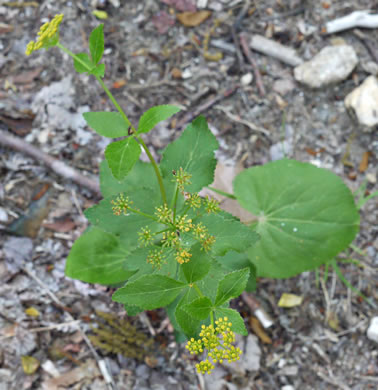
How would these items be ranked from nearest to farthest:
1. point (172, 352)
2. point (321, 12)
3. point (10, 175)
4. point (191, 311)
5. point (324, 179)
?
point (191, 311) → point (324, 179) → point (172, 352) → point (10, 175) → point (321, 12)

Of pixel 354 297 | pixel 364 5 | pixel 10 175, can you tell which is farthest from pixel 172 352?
pixel 364 5

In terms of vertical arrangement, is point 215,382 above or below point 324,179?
below

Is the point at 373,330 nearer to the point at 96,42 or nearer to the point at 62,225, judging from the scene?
the point at 62,225

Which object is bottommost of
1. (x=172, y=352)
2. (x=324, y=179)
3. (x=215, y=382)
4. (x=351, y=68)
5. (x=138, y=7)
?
(x=215, y=382)

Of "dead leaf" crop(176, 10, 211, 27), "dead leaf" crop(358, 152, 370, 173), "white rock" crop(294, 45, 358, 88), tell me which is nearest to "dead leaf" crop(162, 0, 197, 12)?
"dead leaf" crop(176, 10, 211, 27)

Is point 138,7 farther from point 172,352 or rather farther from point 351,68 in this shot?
point 172,352

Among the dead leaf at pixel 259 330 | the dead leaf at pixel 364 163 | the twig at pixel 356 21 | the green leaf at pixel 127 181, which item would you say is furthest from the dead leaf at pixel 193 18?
the dead leaf at pixel 259 330
